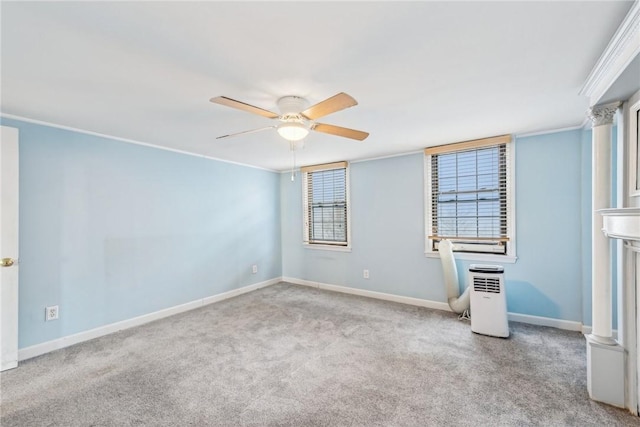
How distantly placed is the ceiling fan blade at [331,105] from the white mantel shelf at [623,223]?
64.4 inches

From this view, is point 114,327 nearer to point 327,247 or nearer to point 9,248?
point 9,248

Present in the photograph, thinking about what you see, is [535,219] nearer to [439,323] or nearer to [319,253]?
[439,323]

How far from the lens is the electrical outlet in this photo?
276cm

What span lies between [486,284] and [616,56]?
2.24 metres

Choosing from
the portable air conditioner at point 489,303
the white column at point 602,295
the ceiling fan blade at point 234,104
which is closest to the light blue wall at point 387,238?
the portable air conditioner at point 489,303

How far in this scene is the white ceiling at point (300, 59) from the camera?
1.31m

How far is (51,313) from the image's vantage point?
2.79 metres

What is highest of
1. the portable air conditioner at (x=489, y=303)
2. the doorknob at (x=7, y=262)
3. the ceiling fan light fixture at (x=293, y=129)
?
the ceiling fan light fixture at (x=293, y=129)

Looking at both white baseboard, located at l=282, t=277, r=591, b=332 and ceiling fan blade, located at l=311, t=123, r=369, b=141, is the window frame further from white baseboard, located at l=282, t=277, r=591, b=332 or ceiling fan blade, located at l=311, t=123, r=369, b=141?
ceiling fan blade, located at l=311, t=123, r=369, b=141

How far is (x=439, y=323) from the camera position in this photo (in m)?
3.37

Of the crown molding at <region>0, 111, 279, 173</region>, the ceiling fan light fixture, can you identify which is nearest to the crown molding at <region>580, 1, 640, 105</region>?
the ceiling fan light fixture

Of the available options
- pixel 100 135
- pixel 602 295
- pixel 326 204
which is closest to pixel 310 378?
pixel 602 295

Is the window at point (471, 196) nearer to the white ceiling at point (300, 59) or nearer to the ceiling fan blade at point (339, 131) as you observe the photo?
the white ceiling at point (300, 59)

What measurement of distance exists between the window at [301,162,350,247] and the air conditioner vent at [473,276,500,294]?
7.06 feet
